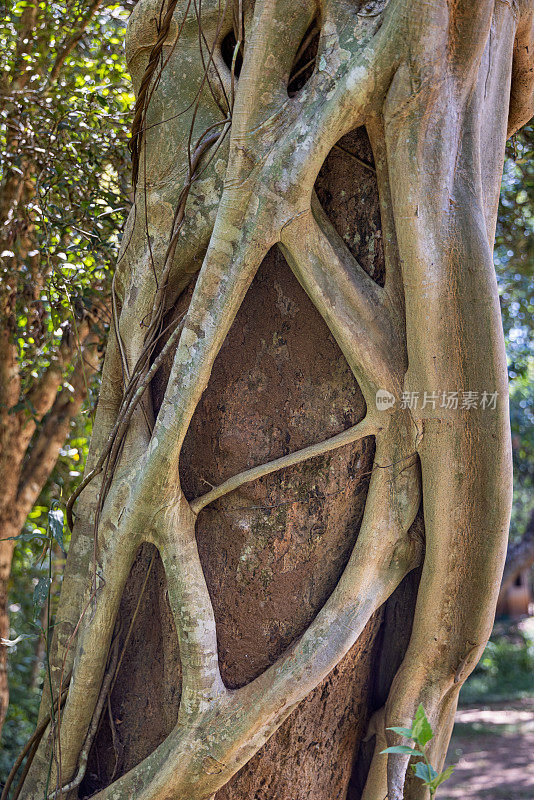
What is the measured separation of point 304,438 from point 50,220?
1.44 meters

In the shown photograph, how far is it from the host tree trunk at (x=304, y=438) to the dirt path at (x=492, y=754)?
450 centimetres

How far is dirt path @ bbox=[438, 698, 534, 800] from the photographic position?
5.62m

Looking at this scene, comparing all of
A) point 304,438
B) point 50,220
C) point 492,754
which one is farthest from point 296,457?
point 492,754

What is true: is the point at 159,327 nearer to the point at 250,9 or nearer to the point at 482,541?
the point at 250,9

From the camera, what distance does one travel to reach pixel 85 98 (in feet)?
9.63

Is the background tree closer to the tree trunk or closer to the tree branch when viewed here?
Result: the tree trunk

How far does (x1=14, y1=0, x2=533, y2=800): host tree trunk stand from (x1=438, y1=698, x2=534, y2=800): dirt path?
14.8 ft

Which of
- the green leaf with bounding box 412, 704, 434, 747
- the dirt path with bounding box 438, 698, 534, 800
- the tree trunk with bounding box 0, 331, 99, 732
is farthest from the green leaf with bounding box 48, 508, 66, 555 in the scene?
the dirt path with bounding box 438, 698, 534, 800

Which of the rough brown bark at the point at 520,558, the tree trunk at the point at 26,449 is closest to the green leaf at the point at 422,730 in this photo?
the tree trunk at the point at 26,449

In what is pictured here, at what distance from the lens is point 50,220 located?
2586mm

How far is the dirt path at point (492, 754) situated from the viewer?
18.4 feet

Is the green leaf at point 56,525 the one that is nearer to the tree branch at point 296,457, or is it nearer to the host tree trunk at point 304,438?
the host tree trunk at point 304,438

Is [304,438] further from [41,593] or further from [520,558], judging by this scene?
[520,558]

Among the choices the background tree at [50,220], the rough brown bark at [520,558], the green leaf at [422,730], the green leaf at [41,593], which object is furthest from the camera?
the rough brown bark at [520,558]
